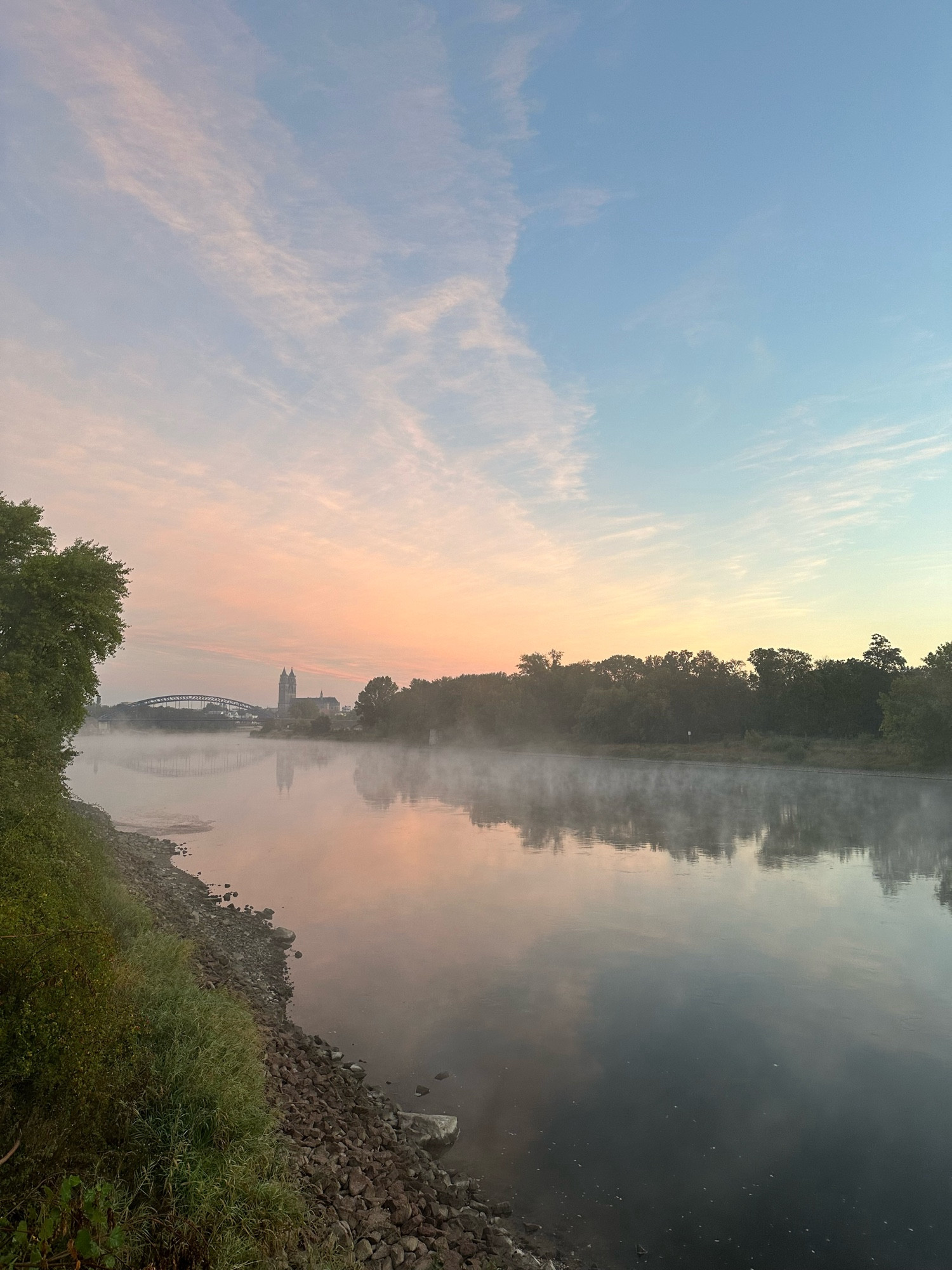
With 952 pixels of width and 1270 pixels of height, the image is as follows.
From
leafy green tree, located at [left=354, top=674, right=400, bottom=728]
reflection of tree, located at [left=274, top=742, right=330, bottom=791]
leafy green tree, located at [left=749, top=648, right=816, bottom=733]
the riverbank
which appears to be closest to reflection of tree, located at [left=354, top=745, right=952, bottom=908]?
the riverbank

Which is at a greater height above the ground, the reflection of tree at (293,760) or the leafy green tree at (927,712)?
the leafy green tree at (927,712)

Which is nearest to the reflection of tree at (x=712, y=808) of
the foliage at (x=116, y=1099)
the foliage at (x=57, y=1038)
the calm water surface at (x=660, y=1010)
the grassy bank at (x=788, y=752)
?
the calm water surface at (x=660, y=1010)

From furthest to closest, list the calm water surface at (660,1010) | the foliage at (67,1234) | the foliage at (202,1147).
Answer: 1. the calm water surface at (660,1010)
2. the foliage at (202,1147)
3. the foliage at (67,1234)

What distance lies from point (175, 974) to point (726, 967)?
10490mm

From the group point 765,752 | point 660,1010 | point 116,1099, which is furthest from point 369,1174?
point 765,752

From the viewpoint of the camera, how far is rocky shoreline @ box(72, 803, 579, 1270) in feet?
20.8

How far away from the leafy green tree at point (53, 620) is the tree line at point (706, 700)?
5149 cm

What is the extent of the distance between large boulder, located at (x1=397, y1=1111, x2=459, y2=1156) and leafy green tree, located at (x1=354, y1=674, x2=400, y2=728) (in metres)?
137

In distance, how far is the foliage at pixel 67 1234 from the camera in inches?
106

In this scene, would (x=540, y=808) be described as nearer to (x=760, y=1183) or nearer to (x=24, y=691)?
(x=24, y=691)

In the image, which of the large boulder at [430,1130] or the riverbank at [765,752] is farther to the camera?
the riverbank at [765,752]

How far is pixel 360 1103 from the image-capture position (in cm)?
923

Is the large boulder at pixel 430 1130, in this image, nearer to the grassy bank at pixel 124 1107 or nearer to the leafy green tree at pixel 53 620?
the grassy bank at pixel 124 1107

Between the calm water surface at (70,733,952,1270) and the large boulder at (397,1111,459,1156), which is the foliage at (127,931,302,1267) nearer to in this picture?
the large boulder at (397,1111,459,1156)
